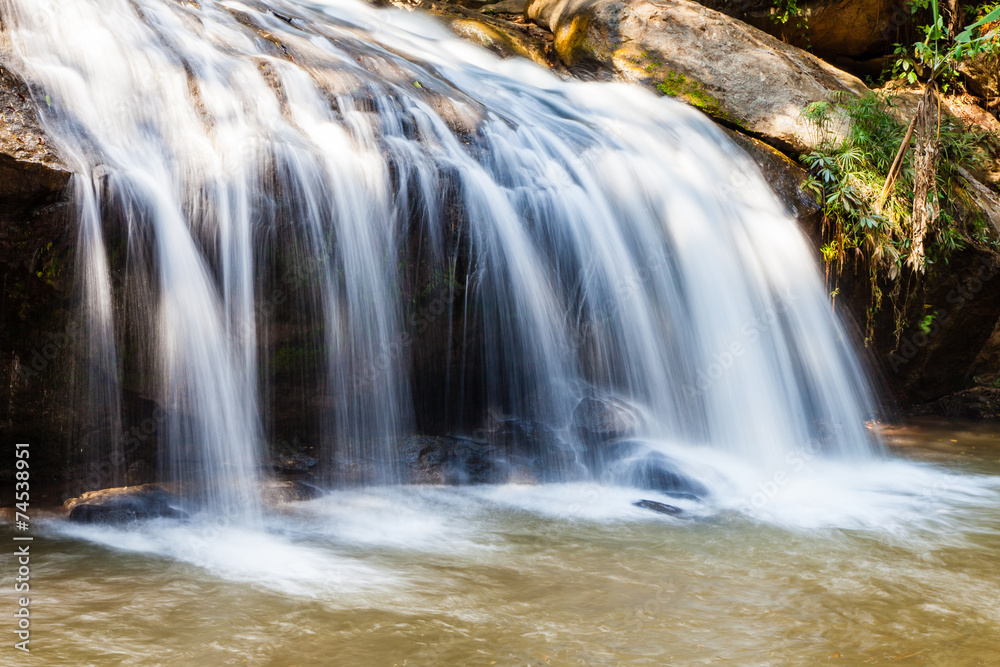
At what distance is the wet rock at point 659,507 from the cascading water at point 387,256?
0.42m

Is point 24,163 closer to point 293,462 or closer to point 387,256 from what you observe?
point 387,256

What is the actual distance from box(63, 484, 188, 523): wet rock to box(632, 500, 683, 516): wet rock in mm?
2276

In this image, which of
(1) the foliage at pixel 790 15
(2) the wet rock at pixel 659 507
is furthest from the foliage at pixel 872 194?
(2) the wet rock at pixel 659 507

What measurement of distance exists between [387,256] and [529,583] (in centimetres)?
213

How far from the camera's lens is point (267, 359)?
4020 mm

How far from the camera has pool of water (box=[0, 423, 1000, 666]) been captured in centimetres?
234

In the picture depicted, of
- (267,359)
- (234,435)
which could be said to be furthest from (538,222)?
(234,435)

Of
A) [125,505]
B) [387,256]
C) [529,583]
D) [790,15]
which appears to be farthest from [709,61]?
[125,505]

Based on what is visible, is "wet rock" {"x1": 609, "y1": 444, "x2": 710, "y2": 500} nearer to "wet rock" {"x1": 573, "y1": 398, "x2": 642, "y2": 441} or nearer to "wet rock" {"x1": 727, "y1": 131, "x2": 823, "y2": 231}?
"wet rock" {"x1": 573, "y1": 398, "x2": 642, "y2": 441}

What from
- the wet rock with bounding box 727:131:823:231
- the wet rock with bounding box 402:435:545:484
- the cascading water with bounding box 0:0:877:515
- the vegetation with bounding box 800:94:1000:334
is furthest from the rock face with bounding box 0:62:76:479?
the vegetation with bounding box 800:94:1000:334

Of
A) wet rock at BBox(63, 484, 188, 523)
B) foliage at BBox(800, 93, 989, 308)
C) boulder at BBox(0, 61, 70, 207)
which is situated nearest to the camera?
boulder at BBox(0, 61, 70, 207)

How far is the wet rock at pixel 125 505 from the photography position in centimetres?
351

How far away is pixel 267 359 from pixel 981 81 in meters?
8.43

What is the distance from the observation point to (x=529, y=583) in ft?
9.49
